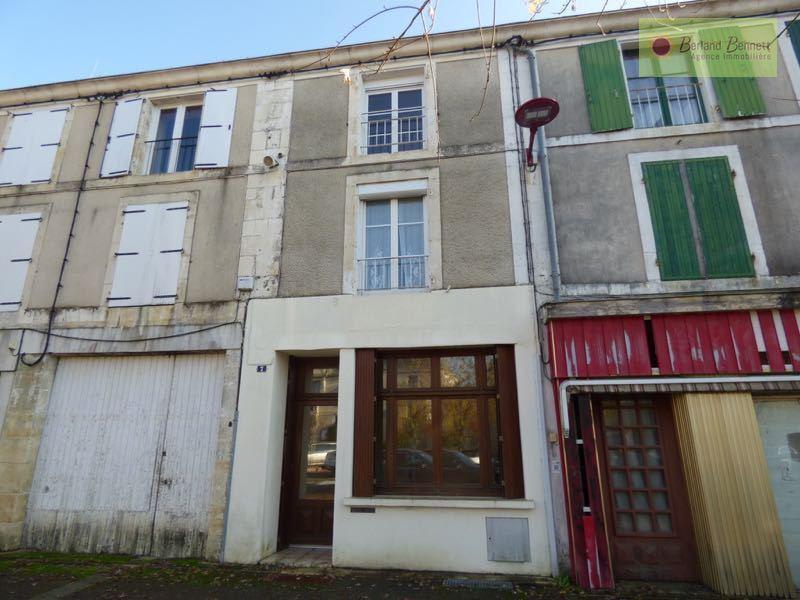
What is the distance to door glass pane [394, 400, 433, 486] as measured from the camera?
574 cm

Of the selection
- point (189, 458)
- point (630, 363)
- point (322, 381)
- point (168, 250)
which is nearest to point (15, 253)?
point (168, 250)

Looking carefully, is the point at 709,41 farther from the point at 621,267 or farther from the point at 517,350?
the point at 517,350

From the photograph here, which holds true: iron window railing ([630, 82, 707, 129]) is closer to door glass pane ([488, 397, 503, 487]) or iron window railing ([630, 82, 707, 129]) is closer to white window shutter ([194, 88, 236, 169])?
door glass pane ([488, 397, 503, 487])

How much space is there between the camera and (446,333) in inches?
230

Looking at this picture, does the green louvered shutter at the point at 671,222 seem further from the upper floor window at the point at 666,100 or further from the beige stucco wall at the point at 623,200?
the upper floor window at the point at 666,100

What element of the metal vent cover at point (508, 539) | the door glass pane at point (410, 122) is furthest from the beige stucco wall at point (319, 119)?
the metal vent cover at point (508, 539)

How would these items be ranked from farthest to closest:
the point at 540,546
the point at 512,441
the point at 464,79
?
the point at 464,79 → the point at 512,441 → the point at 540,546

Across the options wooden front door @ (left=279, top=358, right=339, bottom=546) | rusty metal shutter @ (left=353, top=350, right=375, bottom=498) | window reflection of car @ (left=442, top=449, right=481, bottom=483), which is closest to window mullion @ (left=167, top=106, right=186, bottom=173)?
wooden front door @ (left=279, top=358, right=339, bottom=546)

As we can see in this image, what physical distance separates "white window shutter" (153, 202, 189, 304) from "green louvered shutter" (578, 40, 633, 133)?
632cm

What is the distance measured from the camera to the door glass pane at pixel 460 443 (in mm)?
5625

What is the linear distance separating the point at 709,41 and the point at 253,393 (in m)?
8.22

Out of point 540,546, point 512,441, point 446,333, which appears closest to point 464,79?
point 446,333

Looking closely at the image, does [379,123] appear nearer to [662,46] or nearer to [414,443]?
[662,46]

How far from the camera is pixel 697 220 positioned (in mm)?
5777
